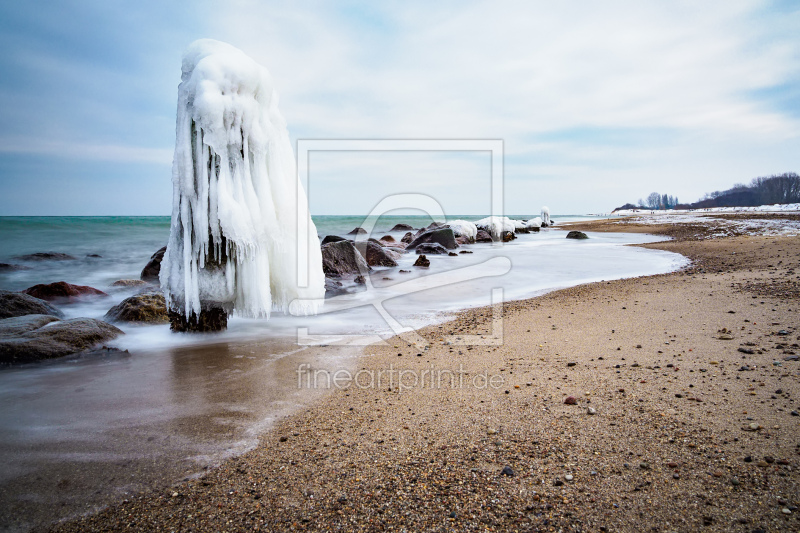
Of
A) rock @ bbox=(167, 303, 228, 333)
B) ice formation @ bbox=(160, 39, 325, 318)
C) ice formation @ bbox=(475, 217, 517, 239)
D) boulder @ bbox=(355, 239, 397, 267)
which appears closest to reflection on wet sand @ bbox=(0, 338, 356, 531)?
rock @ bbox=(167, 303, 228, 333)

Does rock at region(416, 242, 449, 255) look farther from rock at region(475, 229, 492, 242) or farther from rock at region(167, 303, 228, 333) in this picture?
rock at region(167, 303, 228, 333)

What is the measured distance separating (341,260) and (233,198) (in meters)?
6.75

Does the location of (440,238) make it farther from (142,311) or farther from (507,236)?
(142,311)

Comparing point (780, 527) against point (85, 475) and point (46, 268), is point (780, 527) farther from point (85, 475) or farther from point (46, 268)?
point (46, 268)

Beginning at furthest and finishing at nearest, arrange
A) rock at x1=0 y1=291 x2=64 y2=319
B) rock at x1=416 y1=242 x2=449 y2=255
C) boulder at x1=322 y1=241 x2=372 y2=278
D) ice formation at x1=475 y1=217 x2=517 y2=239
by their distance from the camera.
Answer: ice formation at x1=475 y1=217 x2=517 y2=239, rock at x1=416 y1=242 x2=449 y2=255, boulder at x1=322 y1=241 x2=372 y2=278, rock at x1=0 y1=291 x2=64 y2=319

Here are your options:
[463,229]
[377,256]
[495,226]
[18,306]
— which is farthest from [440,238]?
[18,306]

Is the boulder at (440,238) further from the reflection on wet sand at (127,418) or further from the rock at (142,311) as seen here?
the reflection on wet sand at (127,418)

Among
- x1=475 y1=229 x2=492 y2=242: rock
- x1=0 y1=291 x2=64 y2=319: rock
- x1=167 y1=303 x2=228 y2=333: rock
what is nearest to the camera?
x1=167 y1=303 x2=228 y2=333: rock

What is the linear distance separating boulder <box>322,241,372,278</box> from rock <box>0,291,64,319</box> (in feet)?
19.8

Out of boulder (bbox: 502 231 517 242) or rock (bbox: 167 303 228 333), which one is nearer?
rock (bbox: 167 303 228 333)

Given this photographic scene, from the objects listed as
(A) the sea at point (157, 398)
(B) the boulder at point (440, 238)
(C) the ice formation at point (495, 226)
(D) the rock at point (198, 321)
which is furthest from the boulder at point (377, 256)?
(C) the ice formation at point (495, 226)

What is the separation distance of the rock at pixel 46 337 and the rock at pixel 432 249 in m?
13.8

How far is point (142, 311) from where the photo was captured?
6695mm

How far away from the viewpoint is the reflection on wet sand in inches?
98.9
